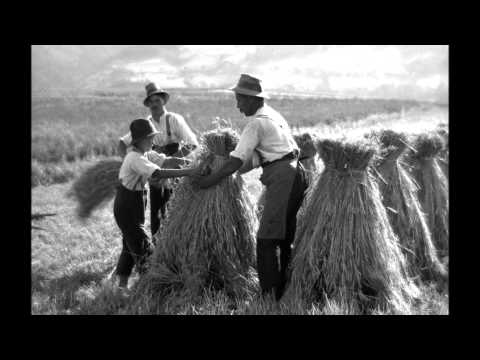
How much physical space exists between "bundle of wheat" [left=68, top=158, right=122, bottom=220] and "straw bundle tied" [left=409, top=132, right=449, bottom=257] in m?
4.74

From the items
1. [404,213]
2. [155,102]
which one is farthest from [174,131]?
[404,213]

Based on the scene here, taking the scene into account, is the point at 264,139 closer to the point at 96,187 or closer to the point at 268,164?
the point at 268,164

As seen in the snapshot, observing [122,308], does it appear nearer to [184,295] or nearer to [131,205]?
[184,295]

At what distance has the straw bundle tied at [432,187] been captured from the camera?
5.33m

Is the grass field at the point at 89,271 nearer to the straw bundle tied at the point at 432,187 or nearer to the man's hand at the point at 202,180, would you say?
the straw bundle tied at the point at 432,187

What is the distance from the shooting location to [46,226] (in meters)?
6.54

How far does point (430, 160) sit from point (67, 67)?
380ft

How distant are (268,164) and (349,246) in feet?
3.21

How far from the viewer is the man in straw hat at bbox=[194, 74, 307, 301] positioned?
3625mm

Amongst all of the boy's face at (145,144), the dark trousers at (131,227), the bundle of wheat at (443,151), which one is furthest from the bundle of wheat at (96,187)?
the bundle of wheat at (443,151)

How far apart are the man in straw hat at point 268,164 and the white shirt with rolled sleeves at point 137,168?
655 mm

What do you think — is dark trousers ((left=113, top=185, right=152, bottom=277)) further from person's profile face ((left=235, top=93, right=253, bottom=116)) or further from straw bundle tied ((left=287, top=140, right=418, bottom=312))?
straw bundle tied ((left=287, top=140, right=418, bottom=312))

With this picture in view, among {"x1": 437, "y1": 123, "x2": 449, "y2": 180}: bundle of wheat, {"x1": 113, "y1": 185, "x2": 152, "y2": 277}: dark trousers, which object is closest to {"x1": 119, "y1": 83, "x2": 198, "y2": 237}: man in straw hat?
{"x1": 113, "y1": 185, "x2": 152, "y2": 277}: dark trousers

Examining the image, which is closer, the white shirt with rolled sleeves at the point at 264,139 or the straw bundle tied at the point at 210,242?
the white shirt with rolled sleeves at the point at 264,139
